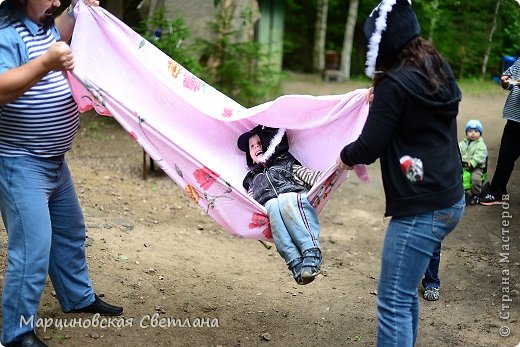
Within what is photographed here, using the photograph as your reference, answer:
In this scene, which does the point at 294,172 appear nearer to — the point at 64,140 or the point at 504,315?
the point at 64,140

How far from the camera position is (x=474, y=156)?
211 inches

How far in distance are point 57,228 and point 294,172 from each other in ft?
4.00

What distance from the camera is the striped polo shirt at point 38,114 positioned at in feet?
8.48

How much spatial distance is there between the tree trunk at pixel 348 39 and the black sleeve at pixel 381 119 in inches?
399

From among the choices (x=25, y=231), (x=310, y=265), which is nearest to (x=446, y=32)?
(x=310, y=265)

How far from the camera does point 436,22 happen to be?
1184 cm

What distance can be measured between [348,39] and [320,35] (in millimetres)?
647

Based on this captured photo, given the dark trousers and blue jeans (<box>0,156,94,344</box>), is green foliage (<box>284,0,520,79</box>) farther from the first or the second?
blue jeans (<box>0,156,94,344</box>)

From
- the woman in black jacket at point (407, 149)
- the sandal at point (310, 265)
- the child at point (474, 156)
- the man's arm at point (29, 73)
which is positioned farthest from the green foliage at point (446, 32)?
the man's arm at point (29, 73)

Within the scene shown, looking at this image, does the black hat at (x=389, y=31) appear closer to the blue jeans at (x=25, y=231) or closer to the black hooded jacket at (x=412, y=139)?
the black hooded jacket at (x=412, y=139)

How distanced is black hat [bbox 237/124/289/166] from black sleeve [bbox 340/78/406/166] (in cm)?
100

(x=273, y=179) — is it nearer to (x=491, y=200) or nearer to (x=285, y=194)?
(x=285, y=194)

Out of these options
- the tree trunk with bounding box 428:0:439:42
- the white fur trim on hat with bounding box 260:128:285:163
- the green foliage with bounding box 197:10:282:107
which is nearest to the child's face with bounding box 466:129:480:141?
the white fur trim on hat with bounding box 260:128:285:163

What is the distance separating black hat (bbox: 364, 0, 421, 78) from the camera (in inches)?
90.0
